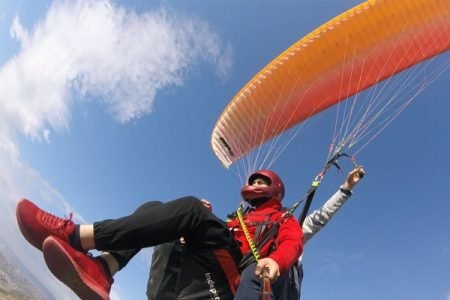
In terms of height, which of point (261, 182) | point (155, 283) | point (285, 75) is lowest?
point (155, 283)

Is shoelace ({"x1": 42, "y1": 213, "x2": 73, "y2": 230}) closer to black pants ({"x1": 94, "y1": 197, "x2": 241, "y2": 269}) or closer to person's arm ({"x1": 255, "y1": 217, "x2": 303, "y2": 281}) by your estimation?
black pants ({"x1": 94, "y1": 197, "x2": 241, "y2": 269})

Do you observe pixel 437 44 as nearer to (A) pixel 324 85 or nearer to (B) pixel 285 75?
(A) pixel 324 85

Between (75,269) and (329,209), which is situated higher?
(329,209)

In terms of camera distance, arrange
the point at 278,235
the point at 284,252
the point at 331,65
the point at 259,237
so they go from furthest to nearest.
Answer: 1. the point at 331,65
2. the point at 259,237
3. the point at 278,235
4. the point at 284,252

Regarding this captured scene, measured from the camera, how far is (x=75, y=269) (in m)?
3.30

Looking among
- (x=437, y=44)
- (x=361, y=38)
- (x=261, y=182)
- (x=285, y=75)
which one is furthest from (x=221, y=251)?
(x=437, y=44)

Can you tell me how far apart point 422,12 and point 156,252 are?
6506mm

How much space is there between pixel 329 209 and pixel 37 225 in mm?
3732

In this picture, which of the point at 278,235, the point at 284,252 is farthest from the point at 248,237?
the point at 284,252

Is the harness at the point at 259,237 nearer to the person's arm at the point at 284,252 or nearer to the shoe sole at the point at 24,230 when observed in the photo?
the person's arm at the point at 284,252

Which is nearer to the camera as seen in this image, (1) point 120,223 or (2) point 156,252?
(1) point 120,223

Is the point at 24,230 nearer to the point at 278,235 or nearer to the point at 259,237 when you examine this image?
the point at 259,237

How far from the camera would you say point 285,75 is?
811 cm

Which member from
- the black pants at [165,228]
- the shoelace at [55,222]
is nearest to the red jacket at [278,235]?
the black pants at [165,228]
